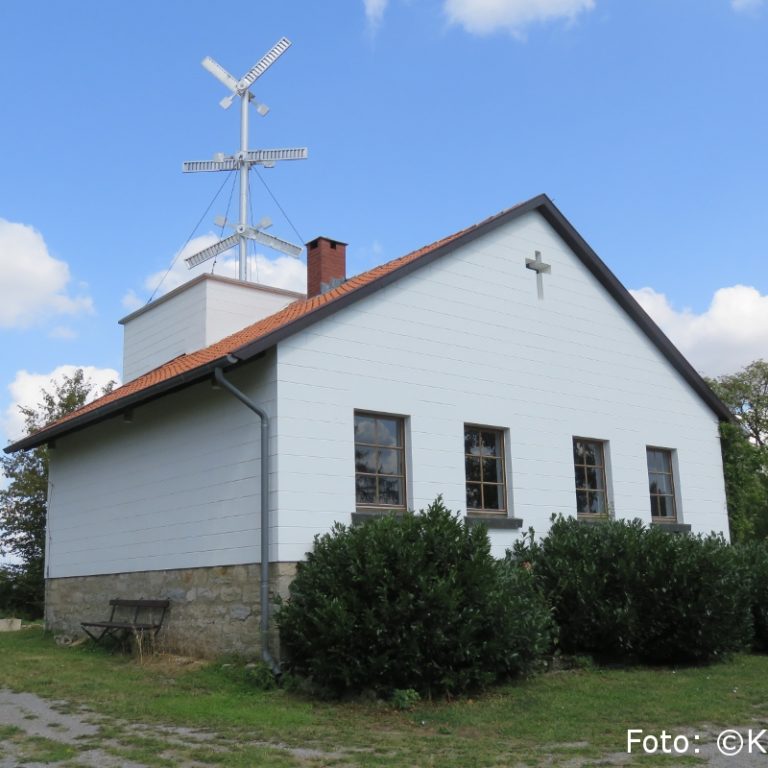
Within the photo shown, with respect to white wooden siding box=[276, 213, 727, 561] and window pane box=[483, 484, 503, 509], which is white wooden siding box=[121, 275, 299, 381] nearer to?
white wooden siding box=[276, 213, 727, 561]

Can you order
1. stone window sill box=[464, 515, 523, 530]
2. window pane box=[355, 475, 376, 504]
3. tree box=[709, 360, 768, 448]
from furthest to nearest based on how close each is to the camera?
tree box=[709, 360, 768, 448] < stone window sill box=[464, 515, 523, 530] < window pane box=[355, 475, 376, 504]

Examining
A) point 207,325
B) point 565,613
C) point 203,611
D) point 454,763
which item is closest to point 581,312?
point 565,613

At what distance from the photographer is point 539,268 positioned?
1539 centimetres

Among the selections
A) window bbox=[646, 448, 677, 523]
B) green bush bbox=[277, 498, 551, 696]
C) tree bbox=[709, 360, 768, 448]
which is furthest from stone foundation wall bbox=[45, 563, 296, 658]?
tree bbox=[709, 360, 768, 448]

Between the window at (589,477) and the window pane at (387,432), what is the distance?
12.0ft

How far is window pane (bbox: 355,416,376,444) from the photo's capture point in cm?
1246

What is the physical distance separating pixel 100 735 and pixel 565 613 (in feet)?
22.4

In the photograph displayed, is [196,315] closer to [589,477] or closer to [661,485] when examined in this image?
[589,477]

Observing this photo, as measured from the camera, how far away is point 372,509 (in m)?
12.2

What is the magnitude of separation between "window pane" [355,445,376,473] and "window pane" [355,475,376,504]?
10 cm

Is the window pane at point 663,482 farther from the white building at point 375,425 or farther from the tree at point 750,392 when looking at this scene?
the tree at point 750,392

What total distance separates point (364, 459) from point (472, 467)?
1.98 m

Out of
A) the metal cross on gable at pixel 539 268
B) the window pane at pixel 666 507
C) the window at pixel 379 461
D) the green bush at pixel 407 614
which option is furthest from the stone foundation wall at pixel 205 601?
the window pane at pixel 666 507

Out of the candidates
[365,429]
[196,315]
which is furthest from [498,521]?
[196,315]
